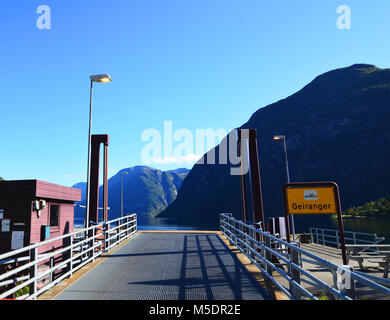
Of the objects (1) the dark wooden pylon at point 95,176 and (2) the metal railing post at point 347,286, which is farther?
(1) the dark wooden pylon at point 95,176

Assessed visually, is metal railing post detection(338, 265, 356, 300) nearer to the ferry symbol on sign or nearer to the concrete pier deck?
the concrete pier deck

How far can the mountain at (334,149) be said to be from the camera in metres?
147

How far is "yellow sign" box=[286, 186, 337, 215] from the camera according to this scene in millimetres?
8062

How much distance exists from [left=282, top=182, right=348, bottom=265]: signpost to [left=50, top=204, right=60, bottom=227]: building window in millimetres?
11307

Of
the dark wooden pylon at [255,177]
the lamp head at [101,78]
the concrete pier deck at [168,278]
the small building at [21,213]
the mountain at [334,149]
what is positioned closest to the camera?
the concrete pier deck at [168,278]

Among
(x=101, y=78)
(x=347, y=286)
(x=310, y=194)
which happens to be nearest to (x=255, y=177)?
(x=310, y=194)

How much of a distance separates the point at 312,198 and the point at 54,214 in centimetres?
1213

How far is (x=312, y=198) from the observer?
8203 millimetres

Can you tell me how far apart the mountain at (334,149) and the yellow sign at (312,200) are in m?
136

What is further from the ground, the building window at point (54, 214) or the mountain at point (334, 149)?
the mountain at point (334, 149)

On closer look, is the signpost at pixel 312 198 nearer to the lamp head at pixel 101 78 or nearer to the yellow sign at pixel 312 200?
the yellow sign at pixel 312 200

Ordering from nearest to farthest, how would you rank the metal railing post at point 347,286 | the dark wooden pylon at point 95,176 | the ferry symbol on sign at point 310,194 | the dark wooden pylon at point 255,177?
the metal railing post at point 347,286, the ferry symbol on sign at point 310,194, the dark wooden pylon at point 255,177, the dark wooden pylon at point 95,176

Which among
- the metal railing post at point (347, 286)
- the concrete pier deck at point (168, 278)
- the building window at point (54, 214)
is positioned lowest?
the concrete pier deck at point (168, 278)

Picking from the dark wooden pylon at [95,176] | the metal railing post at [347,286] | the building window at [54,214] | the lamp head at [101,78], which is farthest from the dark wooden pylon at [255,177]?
the building window at [54,214]
